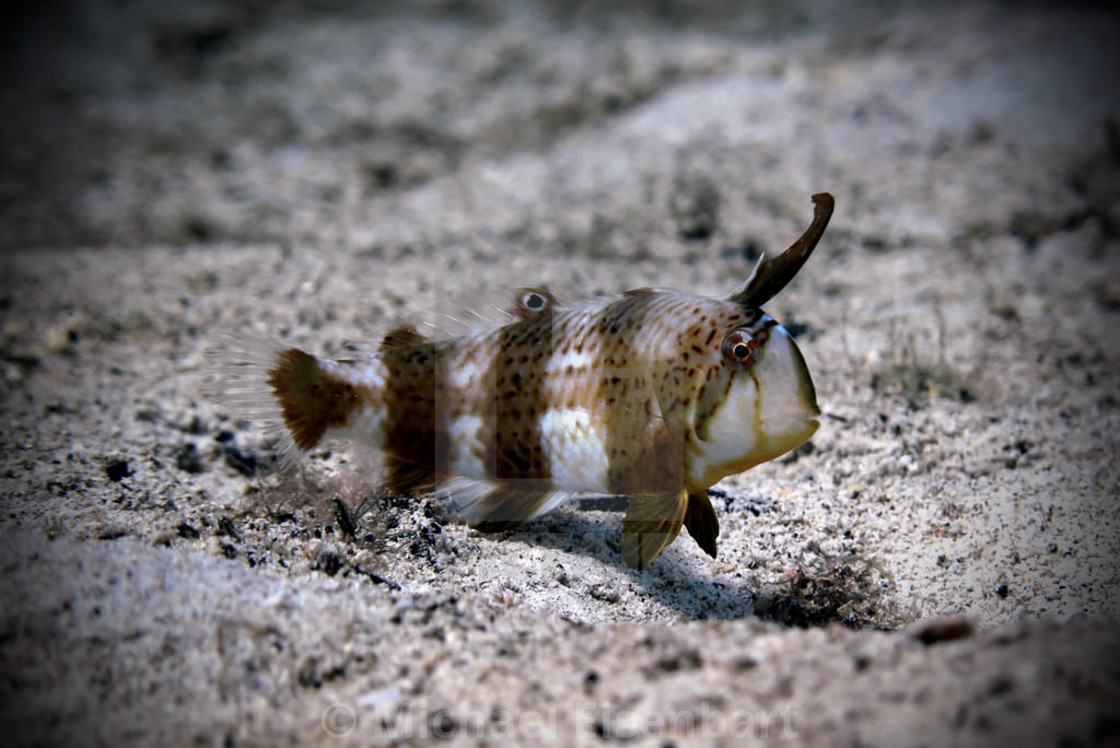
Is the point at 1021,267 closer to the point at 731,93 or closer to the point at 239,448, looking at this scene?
the point at 731,93

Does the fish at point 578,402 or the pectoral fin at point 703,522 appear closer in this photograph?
the fish at point 578,402

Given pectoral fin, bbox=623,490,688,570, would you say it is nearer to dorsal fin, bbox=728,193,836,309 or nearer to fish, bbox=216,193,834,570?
fish, bbox=216,193,834,570

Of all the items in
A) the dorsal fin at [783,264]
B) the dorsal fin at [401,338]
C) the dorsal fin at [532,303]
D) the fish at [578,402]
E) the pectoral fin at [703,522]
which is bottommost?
the pectoral fin at [703,522]

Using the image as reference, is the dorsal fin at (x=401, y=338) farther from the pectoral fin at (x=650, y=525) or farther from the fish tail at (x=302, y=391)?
the pectoral fin at (x=650, y=525)

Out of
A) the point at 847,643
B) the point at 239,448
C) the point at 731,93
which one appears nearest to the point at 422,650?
the point at 847,643

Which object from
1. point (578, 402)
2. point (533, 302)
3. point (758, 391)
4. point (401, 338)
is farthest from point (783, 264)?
point (401, 338)

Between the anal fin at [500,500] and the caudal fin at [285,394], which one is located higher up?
the caudal fin at [285,394]

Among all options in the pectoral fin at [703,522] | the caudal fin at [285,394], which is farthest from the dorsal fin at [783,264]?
the caudal fin at [285,394]

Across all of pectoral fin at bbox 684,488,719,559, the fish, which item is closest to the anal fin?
the fish
